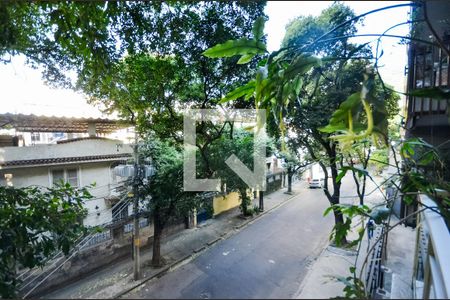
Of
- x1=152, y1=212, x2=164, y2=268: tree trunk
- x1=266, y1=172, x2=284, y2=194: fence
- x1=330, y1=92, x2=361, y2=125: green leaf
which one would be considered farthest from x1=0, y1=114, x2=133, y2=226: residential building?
x1=266, y1=172, x2=284, y2=194: fence

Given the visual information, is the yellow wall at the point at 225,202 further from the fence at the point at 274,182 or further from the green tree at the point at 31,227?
the green tree at the point at 31,227

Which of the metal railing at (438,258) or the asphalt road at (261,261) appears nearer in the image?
the metal railing at (438,258)

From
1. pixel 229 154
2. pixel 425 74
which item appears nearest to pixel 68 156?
pixel 229 154

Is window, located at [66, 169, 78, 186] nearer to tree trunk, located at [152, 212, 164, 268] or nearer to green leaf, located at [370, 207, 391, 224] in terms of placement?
tree trunk, located at [152, 212, 164, 268]

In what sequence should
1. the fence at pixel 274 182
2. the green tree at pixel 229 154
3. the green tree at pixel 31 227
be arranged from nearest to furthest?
the green tree at pixel 31 227, the green tree at pixel 229 154, the fence at pixel 274 182

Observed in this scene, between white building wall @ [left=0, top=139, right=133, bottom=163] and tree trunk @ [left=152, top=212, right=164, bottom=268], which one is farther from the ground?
white building wall @ [left=0, top=139, right=133, bottom=163]

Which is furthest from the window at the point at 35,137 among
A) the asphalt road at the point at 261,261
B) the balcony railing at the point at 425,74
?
the balcony railing at the point at 425,74

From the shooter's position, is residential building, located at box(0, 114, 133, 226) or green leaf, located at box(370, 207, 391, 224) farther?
residential building, located at box(0, 114, 133, 226)
